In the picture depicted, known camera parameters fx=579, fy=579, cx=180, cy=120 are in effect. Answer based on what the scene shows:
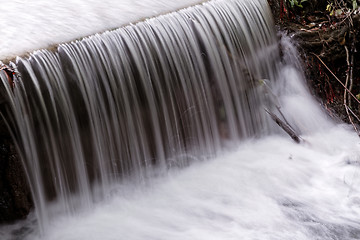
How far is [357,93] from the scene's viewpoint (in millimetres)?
5844

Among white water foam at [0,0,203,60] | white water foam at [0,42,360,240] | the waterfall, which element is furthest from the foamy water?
white water foam at [0,0,203,60]

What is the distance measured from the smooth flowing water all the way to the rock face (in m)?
0.06

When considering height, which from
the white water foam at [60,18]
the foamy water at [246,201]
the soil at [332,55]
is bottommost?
the foamy water at [246,201]

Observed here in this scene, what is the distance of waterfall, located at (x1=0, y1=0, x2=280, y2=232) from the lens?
13.1 feet

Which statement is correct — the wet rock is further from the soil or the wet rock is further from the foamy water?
the soil

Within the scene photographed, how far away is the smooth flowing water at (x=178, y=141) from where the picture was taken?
13.3 ft

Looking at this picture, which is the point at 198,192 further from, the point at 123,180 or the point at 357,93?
the point at 357,93

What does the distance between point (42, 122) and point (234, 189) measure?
1.63m

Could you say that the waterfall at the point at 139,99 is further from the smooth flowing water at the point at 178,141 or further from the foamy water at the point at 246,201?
the foamy water at the point at 246,201

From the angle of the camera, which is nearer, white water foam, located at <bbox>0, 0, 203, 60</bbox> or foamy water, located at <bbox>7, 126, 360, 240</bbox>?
foamy water, located at <bbox>7, 126, 360, 240</bbox>

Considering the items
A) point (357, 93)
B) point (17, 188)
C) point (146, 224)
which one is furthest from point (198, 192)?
point (357, 93)

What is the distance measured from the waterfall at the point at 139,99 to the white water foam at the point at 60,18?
137 mm

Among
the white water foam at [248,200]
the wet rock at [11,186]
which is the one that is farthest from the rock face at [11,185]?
the white water foam at [248,200]

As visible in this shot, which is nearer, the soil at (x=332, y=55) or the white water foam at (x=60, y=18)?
the white water foam at (x=60, y=18)
